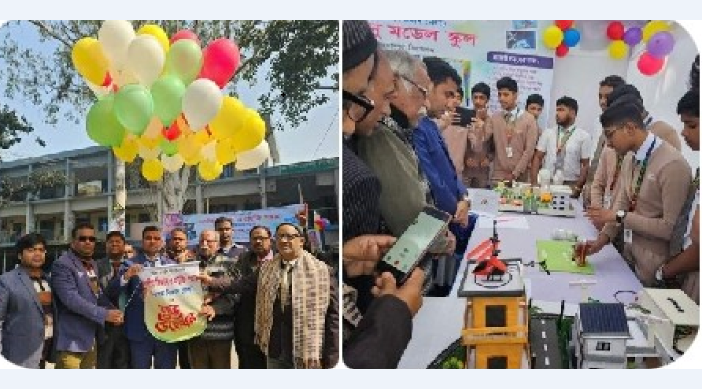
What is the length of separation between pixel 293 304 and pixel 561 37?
Answer: 1.41 m

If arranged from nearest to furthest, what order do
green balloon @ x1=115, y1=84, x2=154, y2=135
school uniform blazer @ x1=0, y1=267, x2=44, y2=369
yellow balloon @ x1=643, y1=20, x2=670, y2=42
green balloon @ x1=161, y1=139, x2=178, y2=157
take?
green balloon @ x1=115, y1=84, x2=154, y2=135 < yellow balloon @ x1=643, y1=20, x2=670, y2=42 < green balloon @ x1=161, y1=139, x2=178, y2=157 < school uniform blazer @ x1=0, y1=267, x2=44, y2=369

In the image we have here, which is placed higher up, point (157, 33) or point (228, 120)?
point (157, 33)

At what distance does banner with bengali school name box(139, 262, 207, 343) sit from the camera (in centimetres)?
327

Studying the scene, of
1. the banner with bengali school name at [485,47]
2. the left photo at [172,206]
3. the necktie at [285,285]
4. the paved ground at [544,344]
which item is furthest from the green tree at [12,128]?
the paved ground at [544,344]

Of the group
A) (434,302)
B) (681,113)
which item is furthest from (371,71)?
(681,113)

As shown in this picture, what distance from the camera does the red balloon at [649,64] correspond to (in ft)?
10.2

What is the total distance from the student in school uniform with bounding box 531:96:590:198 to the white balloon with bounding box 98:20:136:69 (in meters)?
1.57

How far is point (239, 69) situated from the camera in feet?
10.5

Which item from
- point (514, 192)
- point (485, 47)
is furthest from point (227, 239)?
point (485, 47)

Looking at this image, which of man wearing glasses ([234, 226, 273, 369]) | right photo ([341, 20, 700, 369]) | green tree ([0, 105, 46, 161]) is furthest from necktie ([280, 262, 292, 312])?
green tree ([0, 105, 46, 161])

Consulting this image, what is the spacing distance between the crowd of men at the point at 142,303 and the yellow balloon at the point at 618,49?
1.35 metres

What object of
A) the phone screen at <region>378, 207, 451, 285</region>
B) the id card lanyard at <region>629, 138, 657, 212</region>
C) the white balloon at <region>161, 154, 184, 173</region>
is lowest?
the phone screen at <region>378, 207, 451, 285</region>

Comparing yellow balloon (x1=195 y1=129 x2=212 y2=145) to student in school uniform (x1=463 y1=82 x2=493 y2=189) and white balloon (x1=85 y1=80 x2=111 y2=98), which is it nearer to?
white balloon (x1=85 y1=80 x2=111 y2=98)

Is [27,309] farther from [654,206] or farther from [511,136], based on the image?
Answer: [654,206]
